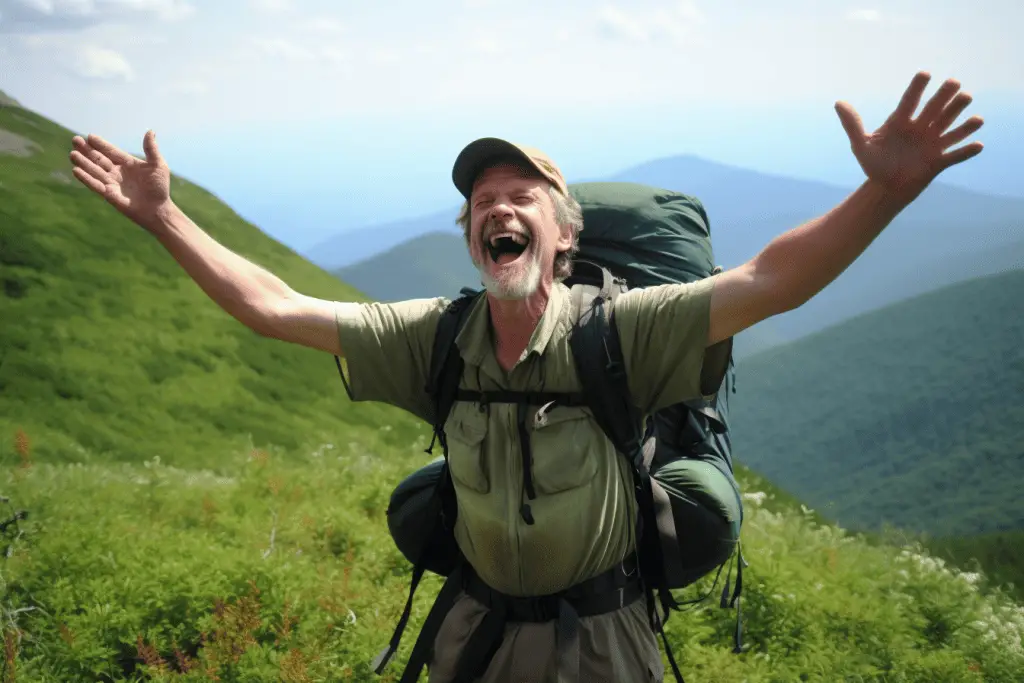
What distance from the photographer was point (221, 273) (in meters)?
4.07

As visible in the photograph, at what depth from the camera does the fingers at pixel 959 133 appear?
297 cm

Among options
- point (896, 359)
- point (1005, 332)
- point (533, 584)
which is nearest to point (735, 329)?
point (533, 584)

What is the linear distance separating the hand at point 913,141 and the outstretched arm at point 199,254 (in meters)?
2.41

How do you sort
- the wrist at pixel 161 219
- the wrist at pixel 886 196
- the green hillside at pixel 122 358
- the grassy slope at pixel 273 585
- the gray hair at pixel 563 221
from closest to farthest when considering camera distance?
the wrist at pixel 886 196
the wrist at pixel 161 219
the gray hair at pixel 563 221
the grassy slope at pixel 273 585
the green hillside at pixel 122 358

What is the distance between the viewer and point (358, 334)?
411cm

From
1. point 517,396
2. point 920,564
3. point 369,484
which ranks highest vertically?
point 517,396

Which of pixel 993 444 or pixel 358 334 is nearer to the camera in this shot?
pixel 358 334

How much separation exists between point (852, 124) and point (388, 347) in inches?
87.4

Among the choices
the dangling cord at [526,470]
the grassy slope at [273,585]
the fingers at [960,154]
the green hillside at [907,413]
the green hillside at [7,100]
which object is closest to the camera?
the fingers at [960,154]

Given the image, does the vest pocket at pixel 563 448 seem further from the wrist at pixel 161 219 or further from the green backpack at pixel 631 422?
the wrist at pixel 161 219

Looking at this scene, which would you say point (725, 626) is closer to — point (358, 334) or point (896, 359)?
point (358, 334)

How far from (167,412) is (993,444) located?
5856cm

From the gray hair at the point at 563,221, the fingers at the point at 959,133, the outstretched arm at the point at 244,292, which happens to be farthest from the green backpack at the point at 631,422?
the fingers at the point at 959,133

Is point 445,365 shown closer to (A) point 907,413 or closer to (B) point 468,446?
(B) point 468,446
